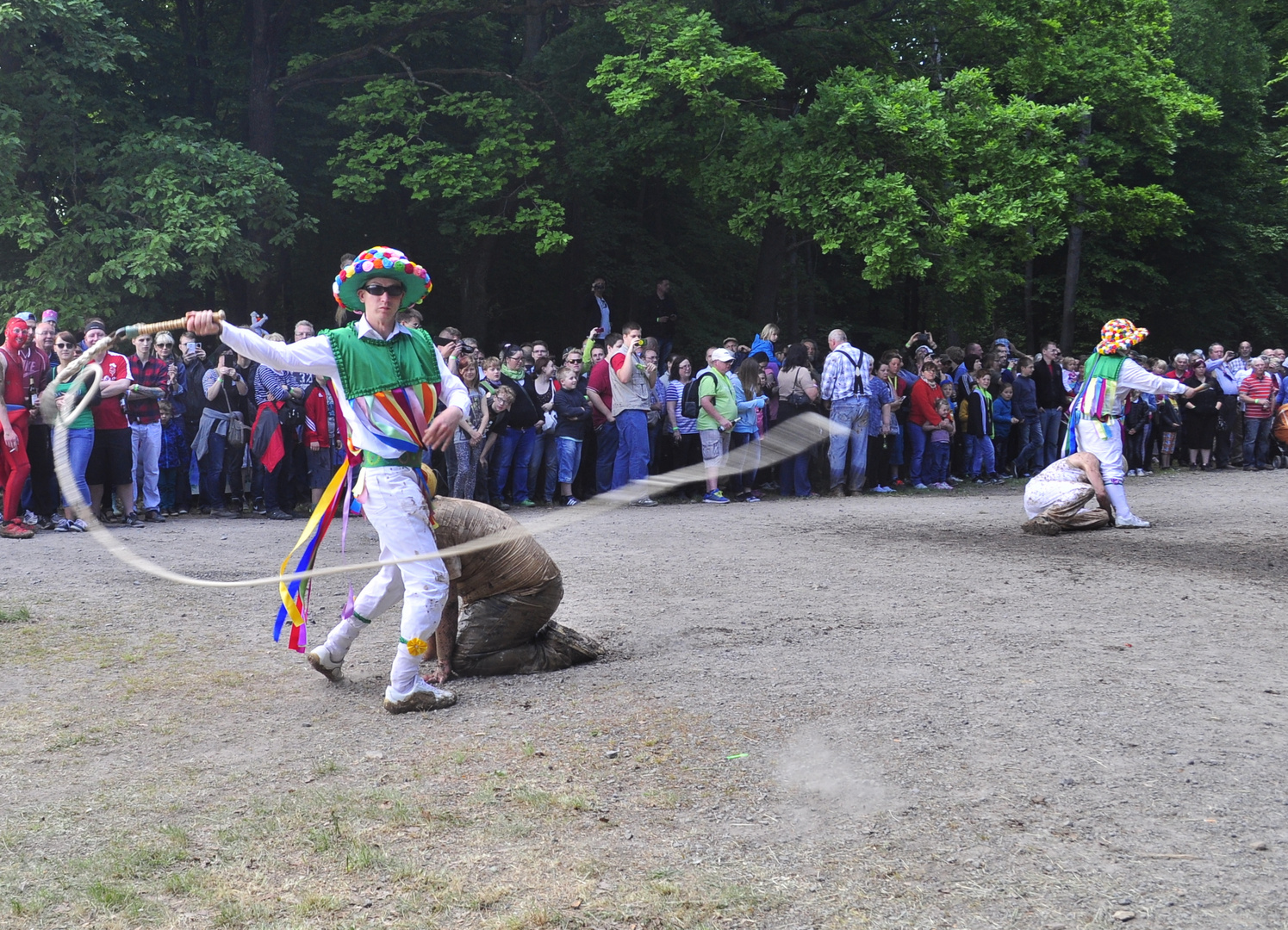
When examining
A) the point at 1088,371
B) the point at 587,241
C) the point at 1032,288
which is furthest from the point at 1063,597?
the point at 1032,288

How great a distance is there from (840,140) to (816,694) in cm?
1506

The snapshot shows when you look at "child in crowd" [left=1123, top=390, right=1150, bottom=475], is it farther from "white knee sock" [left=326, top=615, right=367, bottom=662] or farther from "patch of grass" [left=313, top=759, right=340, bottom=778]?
"patch of grass" [left=313, top=759, right=340, bottom=778]

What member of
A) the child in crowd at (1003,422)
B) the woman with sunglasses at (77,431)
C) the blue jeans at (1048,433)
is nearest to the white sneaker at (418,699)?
the woman with sunglasses at (77,431)

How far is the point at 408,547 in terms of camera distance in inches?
242

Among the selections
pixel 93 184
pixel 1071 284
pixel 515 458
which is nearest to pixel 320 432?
pixel 515 458

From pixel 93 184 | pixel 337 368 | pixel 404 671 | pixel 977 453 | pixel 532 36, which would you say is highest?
pixel 532 36

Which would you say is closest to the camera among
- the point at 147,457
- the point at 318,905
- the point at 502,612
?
the point at 318,905

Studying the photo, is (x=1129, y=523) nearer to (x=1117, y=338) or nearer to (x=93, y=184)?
(x=1117, y=338)

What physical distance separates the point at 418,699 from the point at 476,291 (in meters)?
18.2

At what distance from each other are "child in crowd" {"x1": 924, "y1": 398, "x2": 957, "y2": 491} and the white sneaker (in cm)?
1197

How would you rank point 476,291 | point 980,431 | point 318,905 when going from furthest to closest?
1. point 476,291
2. point 980,431
3. point 318,905

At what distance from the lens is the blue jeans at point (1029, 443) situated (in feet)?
61.9

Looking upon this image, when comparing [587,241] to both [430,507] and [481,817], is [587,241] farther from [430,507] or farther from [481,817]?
[481,817]

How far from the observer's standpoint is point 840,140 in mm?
19594
